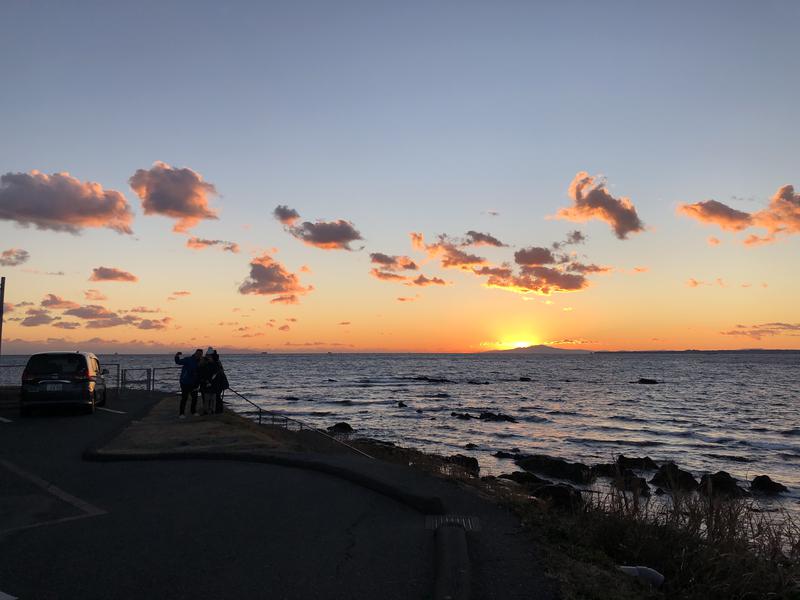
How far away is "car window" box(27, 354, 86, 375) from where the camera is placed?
18.3m

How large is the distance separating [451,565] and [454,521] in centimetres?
169

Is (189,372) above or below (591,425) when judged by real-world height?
above

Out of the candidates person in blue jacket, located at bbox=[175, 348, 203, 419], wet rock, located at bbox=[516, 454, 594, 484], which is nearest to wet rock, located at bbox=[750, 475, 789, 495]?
wet rock, located at bbox=[516, 454, 594, 484]

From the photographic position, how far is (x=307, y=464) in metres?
10.4

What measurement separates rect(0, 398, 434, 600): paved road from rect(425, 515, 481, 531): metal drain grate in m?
0.14

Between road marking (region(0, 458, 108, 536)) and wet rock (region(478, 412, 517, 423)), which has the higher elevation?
road marking (region(0, 458, 108, 536))

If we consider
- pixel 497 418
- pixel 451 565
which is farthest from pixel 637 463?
pixel 451 565

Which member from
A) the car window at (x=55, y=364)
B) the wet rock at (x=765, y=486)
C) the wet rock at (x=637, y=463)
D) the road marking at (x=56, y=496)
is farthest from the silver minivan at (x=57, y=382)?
the wet rock at (x=765, y=486)

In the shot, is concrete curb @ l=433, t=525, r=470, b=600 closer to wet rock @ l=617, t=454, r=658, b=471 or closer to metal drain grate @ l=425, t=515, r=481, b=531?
metal drain grate @ l=425, t=515, r=481, b=531

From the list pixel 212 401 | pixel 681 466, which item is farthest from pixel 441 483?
pixel 681 466

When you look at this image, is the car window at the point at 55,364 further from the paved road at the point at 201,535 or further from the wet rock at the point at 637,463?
the wet rock at the point at 637,463

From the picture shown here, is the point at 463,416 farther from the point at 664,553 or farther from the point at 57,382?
the point at 664,553

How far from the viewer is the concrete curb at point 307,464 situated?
7.80 m

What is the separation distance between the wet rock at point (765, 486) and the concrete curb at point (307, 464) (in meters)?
13.6
